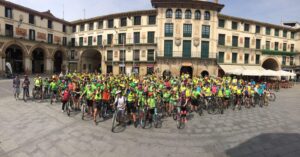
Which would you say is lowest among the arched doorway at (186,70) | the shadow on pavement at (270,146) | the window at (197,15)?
the shadow on pavement at (270,146)

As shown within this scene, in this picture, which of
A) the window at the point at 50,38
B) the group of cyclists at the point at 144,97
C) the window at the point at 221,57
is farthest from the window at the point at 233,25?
the window at the point at 50,38

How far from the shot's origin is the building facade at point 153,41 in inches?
1092

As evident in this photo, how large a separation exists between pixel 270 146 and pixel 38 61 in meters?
42.4

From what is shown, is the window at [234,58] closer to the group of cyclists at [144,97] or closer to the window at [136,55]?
the window at [136,55]

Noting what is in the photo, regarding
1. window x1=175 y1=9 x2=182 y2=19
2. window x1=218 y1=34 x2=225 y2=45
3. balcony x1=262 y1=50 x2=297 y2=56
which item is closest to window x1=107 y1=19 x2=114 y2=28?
window x1=175 y1=9 x2=182 y2=19

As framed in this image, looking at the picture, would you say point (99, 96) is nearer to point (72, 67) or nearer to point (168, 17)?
point (168, 17)

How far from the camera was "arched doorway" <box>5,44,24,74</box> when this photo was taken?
1234 inches

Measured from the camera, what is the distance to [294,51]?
36.3m

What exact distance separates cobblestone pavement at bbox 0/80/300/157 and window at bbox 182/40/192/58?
19.3m

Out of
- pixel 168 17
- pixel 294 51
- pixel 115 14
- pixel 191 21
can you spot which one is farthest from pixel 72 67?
pixel 294 51

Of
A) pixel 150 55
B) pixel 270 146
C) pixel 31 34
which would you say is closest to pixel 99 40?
pixel 150 55

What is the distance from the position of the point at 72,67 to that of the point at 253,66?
37.3m

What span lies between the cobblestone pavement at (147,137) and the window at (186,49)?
19289 mm

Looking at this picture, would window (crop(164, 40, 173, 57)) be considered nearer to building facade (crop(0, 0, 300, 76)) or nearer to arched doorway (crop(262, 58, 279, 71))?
building facade (crop(0, 0, 300, 76))
